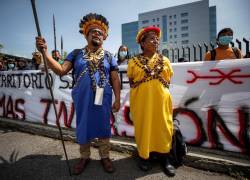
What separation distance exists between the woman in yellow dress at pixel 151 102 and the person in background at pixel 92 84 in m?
0.35

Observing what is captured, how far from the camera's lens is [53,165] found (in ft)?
10.2

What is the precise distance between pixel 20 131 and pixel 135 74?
3.62 metres

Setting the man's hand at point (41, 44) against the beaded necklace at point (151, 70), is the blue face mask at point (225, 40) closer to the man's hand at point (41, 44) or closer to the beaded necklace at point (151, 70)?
the beaded necklace at point (151, 70)

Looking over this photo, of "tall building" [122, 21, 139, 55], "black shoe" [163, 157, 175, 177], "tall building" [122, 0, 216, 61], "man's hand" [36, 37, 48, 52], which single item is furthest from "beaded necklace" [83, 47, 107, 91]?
"tall building" [122, 21, 139, 55]

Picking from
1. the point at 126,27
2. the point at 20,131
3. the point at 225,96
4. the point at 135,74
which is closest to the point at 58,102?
the point at 20,131

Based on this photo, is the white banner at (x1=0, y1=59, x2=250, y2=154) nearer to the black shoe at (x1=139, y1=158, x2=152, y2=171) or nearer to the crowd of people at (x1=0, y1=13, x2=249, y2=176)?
the crowd of people at (x1=0, y1=13, x2=249, y2=176)

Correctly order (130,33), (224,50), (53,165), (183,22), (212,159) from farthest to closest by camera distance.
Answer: (130,33), (183,22), (224,50), (53,165), (212,159)

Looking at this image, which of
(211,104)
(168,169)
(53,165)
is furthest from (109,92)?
(211,104)

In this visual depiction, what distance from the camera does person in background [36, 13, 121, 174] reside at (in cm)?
277

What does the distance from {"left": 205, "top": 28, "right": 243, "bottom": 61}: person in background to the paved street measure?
199 cm

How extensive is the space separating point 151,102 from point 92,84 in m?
0.83

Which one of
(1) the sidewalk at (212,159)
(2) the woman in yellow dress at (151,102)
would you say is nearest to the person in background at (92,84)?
(2) the woman in yellow dress at (151,102)

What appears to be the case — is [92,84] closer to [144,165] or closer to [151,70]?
[151,70]

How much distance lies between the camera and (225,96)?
3.06m
